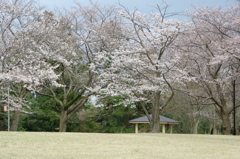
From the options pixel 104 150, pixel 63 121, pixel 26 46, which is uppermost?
pixel 26 46

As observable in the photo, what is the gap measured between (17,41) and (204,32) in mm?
8661

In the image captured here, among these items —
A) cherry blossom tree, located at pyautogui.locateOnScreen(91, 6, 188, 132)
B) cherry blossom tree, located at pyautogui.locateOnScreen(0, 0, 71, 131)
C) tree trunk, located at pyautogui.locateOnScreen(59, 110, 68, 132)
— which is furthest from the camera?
tree trunk, located at pyautogui.locateOnScreen(59, 110, 68, 132)

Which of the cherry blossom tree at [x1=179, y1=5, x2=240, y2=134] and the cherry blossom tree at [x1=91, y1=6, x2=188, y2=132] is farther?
the cherry blossom tree at [x1=91, y1=6, x2=188, y2=132]

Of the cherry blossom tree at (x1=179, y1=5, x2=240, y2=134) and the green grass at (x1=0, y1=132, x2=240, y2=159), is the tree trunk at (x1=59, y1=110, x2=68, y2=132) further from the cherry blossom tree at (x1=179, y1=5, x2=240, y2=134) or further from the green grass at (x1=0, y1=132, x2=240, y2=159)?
the green grass at (x1=0, y1=132, x2=240, y2=159)

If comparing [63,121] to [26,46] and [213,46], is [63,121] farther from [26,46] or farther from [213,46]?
[213,46]

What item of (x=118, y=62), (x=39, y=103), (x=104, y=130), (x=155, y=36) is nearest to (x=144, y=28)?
(x=155, y=36)

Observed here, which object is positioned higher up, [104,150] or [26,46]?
[26,46]

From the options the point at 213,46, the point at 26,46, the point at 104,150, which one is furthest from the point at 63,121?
the point at 104,150

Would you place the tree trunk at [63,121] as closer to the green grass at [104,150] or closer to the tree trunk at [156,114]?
the tree trunk at [156,114]

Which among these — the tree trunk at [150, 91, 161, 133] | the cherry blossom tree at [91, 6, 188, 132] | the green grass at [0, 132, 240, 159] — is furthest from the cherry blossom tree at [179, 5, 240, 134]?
the green grass at [0, 132, 240, 159]

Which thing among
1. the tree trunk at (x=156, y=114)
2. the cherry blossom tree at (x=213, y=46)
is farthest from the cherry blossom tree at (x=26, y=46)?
the cherry blossom tree at (x=213, y=46)

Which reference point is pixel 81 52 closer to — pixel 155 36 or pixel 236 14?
pixel 155 36

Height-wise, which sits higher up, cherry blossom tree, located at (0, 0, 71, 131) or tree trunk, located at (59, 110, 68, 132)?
cherry blossom tree, located at (0, 0, 71, 131)

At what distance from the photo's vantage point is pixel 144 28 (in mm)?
16391
